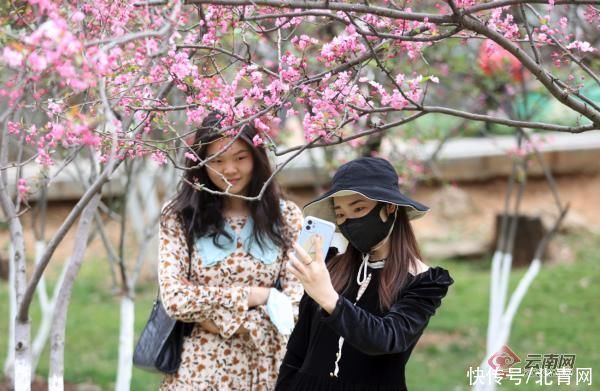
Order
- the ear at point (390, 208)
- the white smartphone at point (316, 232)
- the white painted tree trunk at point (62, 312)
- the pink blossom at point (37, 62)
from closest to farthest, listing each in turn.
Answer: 1. the pink blossom at point (37, 62)
2. the white smartphone at point (316, 232)
3. the ear at point (390, 208)
4. the white painted tree trunk at point (62, 312)

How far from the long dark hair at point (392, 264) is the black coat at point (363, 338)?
0.03 m

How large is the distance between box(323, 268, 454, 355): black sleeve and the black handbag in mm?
978

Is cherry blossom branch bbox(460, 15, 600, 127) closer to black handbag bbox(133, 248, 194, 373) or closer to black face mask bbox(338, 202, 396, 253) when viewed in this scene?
black face mask bbox(338, 202, 396, 253)

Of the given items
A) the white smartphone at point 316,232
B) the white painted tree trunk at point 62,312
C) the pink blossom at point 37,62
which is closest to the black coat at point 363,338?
the white smartphone at point 316,232

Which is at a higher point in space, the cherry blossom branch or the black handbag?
the cherry blossom branch

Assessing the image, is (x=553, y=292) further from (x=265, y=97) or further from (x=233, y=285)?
(x=265, y=97)

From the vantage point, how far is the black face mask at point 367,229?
9.44 ft

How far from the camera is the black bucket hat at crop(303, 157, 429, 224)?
9.24ft

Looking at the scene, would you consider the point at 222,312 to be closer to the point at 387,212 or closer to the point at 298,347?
the point at 298,347

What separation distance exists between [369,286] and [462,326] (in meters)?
5.10

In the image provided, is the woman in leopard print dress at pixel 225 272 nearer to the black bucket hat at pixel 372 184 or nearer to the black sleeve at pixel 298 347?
the black sleeve at pixel 298 347

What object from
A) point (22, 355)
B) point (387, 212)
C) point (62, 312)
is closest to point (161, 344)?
point (62, 312)

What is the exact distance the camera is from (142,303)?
9.09m

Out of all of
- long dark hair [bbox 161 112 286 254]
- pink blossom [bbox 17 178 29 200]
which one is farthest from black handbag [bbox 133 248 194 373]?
A: pink blossom [bbox 17 178 29 200]
